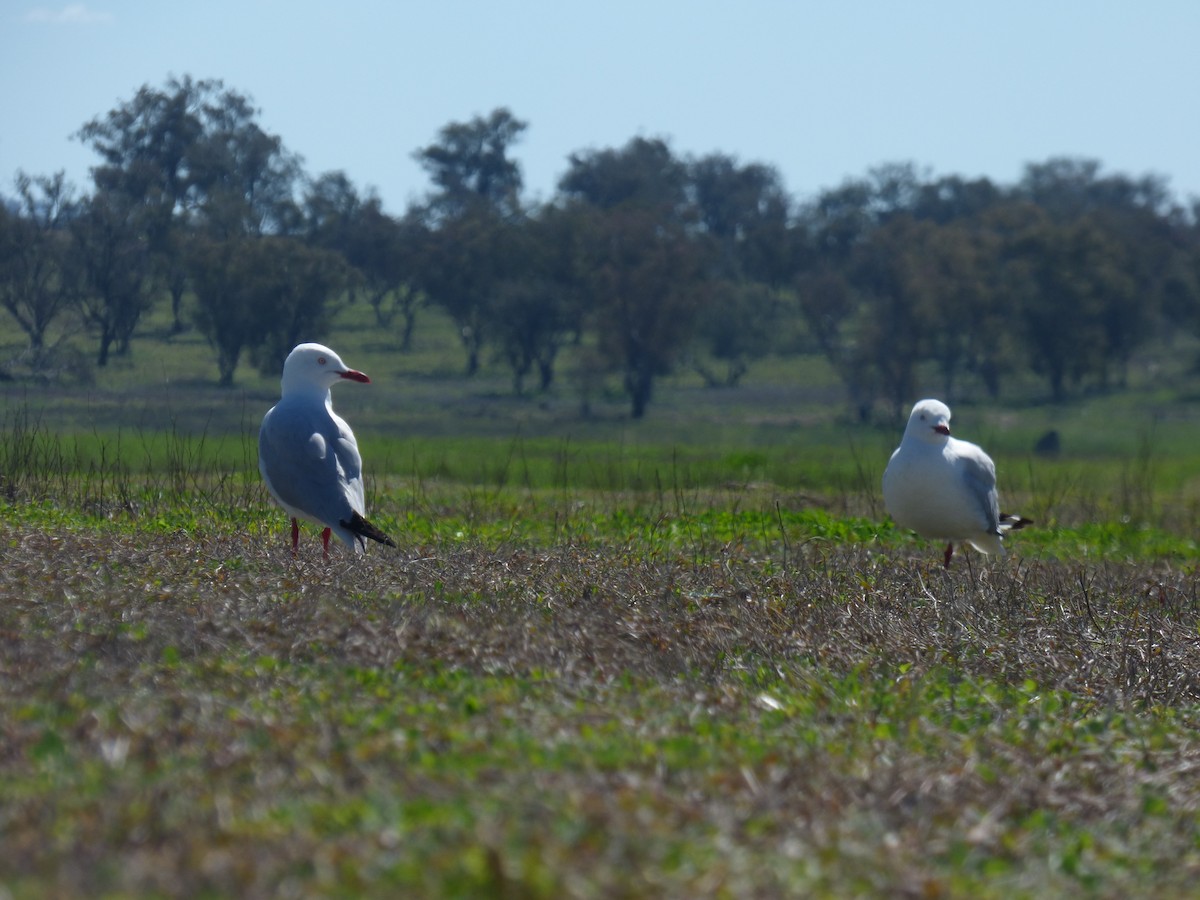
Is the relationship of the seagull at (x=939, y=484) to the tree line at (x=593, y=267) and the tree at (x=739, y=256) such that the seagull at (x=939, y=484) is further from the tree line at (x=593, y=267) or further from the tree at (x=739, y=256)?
the tree at (x=739, y=256)

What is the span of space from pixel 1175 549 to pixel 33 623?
10970 millimetres

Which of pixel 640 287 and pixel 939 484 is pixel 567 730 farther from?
pixel 640 287

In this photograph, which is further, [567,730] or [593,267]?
[593,267]

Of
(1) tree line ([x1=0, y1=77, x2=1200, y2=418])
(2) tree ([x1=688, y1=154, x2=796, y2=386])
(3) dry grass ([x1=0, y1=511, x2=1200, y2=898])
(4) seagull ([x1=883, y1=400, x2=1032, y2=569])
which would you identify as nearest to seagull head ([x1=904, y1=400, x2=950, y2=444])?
(4) seagull ([x1=883, y1=400, x2=1032, y2=569])

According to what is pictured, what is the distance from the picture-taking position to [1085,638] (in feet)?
25.4

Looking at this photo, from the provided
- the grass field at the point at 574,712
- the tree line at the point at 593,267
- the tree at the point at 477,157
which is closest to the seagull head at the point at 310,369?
the grass field at the point at 574,712

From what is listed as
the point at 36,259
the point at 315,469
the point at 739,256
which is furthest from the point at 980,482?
the point at 739,256

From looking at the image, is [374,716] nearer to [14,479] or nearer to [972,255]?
[14,479]

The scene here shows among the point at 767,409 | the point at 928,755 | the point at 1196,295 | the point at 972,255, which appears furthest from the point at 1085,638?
the point at 1196,295

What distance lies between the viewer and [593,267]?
47.8 metres

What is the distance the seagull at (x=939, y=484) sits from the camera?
1120cm

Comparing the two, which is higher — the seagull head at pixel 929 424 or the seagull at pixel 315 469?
the seagull head at pixel 929 424

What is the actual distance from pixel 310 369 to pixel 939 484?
4596 millimetres

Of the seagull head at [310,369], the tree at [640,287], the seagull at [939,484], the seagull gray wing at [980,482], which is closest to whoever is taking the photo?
the seagull head at [310,369]
